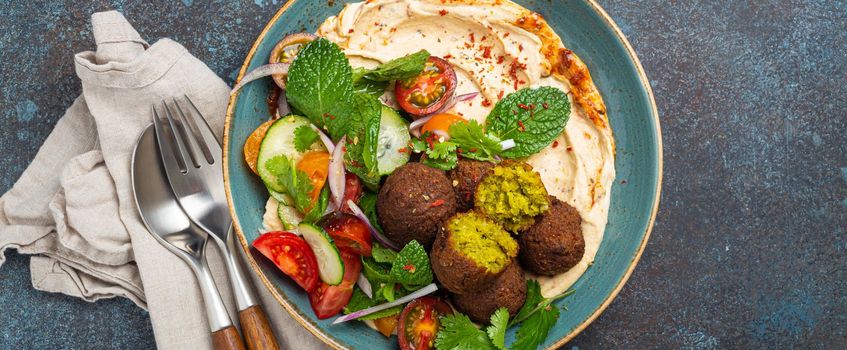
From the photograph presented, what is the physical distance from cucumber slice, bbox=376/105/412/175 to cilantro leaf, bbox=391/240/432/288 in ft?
1.58

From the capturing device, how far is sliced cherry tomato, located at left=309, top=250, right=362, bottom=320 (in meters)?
3.37

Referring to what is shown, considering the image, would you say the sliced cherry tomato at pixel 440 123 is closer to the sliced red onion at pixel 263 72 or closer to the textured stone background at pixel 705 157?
the sliced red onion at pixel 263 72

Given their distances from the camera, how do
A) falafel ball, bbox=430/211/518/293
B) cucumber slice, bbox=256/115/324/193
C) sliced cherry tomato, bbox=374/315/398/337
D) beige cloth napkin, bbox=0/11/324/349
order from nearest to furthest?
falafel ball, bbox=430/211/518/293, cucumber slice, bbox=256/115/324/193, sliced cherry tomato, bbox=374/315/398/337, beige cloth napkin, bbox=0/11/324/349

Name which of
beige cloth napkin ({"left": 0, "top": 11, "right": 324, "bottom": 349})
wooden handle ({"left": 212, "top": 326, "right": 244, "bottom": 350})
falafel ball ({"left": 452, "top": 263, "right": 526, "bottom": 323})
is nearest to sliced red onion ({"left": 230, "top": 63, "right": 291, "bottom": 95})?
beige cloth napkin ({"left": 0, "top": 11, "right": 324, "bottom": 349})

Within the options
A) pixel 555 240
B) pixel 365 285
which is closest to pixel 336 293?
pixel 365 285

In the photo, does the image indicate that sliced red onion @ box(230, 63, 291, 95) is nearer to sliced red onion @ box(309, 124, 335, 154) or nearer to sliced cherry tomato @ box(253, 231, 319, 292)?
sliced red onion @ box(309, 124, 335, 154)

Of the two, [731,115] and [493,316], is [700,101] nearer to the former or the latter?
[731,115]

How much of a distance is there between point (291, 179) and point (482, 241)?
106cm

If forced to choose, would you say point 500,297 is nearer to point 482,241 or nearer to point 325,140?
point 482,241

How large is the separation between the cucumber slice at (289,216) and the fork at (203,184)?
398 mm

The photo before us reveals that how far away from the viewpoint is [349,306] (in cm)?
345

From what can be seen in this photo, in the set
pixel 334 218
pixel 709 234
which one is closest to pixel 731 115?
pixel 709 234

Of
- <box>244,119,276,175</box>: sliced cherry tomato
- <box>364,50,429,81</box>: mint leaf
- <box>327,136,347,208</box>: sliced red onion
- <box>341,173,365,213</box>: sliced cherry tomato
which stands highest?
<box>364,50,429,81</box>: mint leaf

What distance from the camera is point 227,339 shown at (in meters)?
3.47
